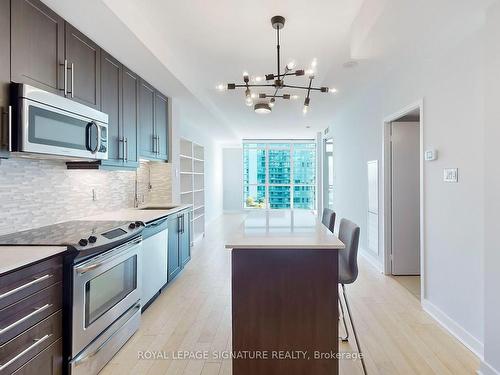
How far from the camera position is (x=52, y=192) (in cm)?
242

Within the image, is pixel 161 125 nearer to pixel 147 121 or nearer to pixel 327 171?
pixel 147 121

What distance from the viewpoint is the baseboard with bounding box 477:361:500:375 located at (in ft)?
5.99

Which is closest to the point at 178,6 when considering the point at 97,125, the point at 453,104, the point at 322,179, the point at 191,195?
the point at 97,125

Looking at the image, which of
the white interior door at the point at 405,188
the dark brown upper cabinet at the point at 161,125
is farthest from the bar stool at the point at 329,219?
the dark brown upper cabinet at the point at 161,125

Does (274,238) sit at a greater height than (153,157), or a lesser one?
lesser

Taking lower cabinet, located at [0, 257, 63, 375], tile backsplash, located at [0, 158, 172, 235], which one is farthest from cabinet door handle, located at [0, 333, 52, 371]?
tile backsplash, located at [0, 158, 172, 235]

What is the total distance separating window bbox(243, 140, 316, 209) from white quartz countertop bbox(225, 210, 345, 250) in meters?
7.91

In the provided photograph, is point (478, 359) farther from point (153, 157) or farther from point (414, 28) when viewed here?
point (153, 157)

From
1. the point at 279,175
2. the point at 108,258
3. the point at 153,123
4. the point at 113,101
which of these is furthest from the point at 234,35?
the point at 279,175

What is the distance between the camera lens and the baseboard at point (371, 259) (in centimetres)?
399

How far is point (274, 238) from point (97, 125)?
1711 millimetres

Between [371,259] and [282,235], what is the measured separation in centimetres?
295

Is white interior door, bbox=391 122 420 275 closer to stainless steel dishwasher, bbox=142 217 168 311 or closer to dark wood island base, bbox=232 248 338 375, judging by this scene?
dark wood island base, bbox=232 248 338 375

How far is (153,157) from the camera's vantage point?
3.70 meters
